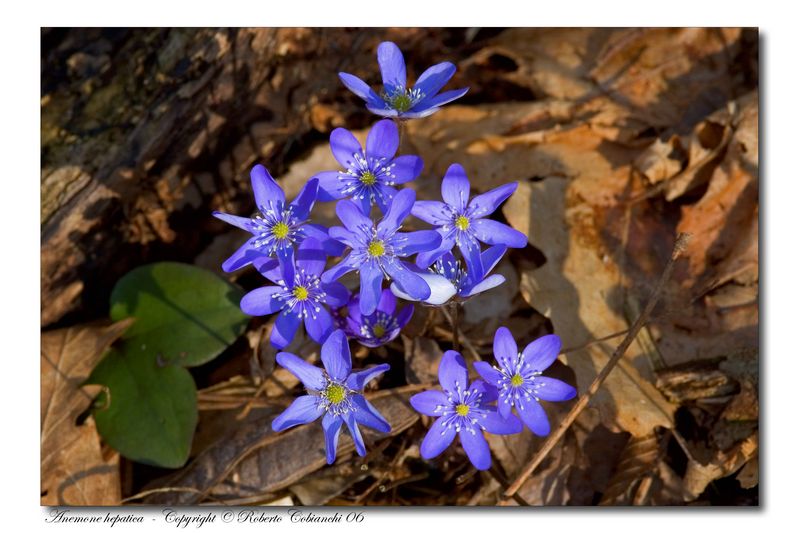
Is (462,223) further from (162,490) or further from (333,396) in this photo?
(162,490)

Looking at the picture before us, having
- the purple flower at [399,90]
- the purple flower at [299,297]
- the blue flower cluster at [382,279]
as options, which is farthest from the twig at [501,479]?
the purple flower at [399,90]

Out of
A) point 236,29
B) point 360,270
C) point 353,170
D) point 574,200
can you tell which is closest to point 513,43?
point 574,200

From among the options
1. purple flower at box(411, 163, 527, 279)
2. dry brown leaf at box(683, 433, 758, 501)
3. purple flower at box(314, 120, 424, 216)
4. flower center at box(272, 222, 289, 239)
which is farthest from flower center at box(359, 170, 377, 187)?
dry brown leaf at box(683, 433, 758, 501)

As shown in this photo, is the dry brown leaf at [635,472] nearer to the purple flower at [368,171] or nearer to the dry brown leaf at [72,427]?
the purple flower at [368,171]

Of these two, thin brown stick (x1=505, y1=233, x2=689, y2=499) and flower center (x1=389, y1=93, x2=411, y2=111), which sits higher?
flower center (x1=389, y1=93, x2=411, y2=111)

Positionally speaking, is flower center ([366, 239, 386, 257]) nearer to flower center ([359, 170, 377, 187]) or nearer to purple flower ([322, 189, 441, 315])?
purple flower ([322, 189, 441, 315])

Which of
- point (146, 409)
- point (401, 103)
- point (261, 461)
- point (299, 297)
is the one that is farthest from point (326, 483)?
point (401, 103)

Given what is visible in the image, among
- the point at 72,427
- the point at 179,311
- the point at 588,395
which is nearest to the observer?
the point at 588,395
